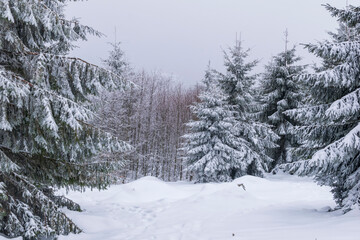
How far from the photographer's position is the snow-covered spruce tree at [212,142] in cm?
1481

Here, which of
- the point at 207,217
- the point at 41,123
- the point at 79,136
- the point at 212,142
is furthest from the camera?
the point at 212,142

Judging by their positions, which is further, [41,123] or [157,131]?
[157,131]

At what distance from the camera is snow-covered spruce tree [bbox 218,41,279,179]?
663 inches

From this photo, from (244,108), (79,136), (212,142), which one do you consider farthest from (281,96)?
(79,136)

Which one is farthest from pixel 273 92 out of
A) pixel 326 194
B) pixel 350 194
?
pixel 350 194

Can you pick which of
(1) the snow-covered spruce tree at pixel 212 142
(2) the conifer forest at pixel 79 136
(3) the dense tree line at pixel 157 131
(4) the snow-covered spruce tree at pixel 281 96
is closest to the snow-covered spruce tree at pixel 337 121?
(2) the conifer forest at pixel 79 136

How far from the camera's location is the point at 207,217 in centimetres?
676

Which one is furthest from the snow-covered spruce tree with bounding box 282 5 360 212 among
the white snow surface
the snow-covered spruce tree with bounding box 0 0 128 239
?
the snow-covered spruce tree with bounding box 0 0 128 239

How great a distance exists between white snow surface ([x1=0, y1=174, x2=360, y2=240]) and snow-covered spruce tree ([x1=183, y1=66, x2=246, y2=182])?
408 cm

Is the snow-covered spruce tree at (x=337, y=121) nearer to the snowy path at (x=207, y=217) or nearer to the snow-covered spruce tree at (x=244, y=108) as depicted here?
the snowy path at (x=207, y=217)

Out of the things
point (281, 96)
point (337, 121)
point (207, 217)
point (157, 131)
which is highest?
point (281, 96)

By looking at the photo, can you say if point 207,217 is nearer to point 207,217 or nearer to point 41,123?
point 207,217

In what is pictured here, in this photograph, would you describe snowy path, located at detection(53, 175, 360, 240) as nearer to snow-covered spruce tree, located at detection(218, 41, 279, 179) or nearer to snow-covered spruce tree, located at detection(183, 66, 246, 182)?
snow-covered spruce tree, located at detection(183, 66, 246, 182)

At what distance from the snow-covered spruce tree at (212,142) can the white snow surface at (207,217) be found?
4.08 metres
